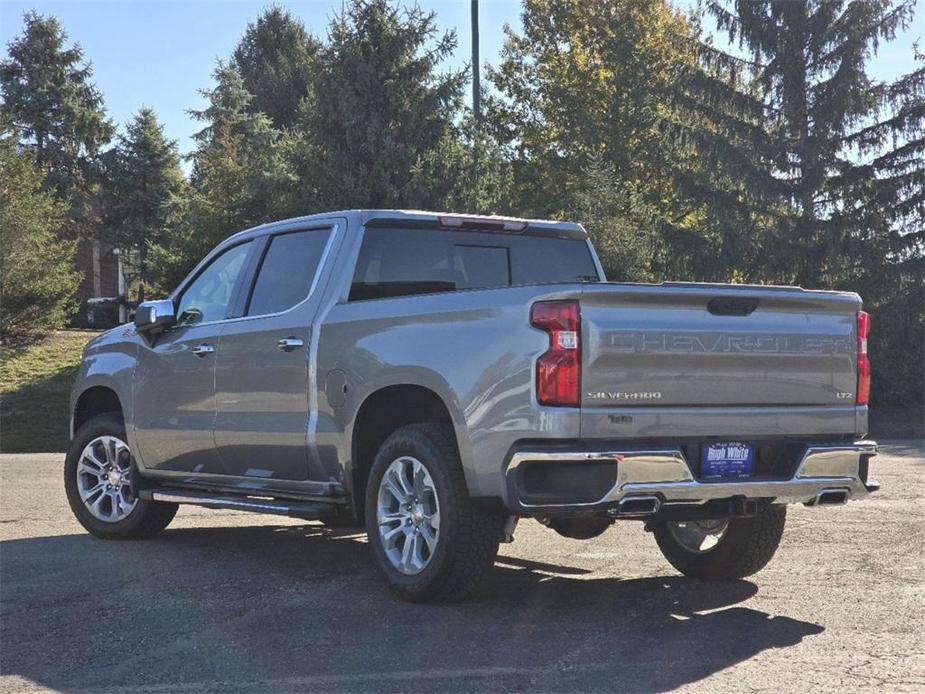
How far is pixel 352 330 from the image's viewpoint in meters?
6.62

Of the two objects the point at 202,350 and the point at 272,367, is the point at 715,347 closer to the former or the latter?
the point at 272,367

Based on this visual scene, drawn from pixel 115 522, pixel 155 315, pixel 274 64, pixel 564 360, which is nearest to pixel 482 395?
pixel 564 360

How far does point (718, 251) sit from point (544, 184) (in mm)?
13795

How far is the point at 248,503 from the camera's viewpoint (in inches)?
282

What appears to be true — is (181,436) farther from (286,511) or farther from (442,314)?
(442,314)

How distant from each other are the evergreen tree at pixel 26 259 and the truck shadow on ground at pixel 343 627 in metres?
22.5

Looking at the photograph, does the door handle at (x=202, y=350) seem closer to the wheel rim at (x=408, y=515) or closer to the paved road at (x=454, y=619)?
the paved road at (x=454, y=619)

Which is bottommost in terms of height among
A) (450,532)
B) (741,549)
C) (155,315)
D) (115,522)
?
(115,522)

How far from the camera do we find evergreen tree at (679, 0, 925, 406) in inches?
1036

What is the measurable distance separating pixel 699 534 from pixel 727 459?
142cm

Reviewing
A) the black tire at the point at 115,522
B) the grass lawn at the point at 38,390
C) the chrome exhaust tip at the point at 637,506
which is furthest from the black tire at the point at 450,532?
the grass lawn at the point at 38,390

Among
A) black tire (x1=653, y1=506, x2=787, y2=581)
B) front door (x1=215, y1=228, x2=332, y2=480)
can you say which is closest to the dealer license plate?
black tire (x1=653, y1=506, x2=787, y2=581)

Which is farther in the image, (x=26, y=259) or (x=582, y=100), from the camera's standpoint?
(x=582, y=100)

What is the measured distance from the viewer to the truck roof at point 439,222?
283 inches
